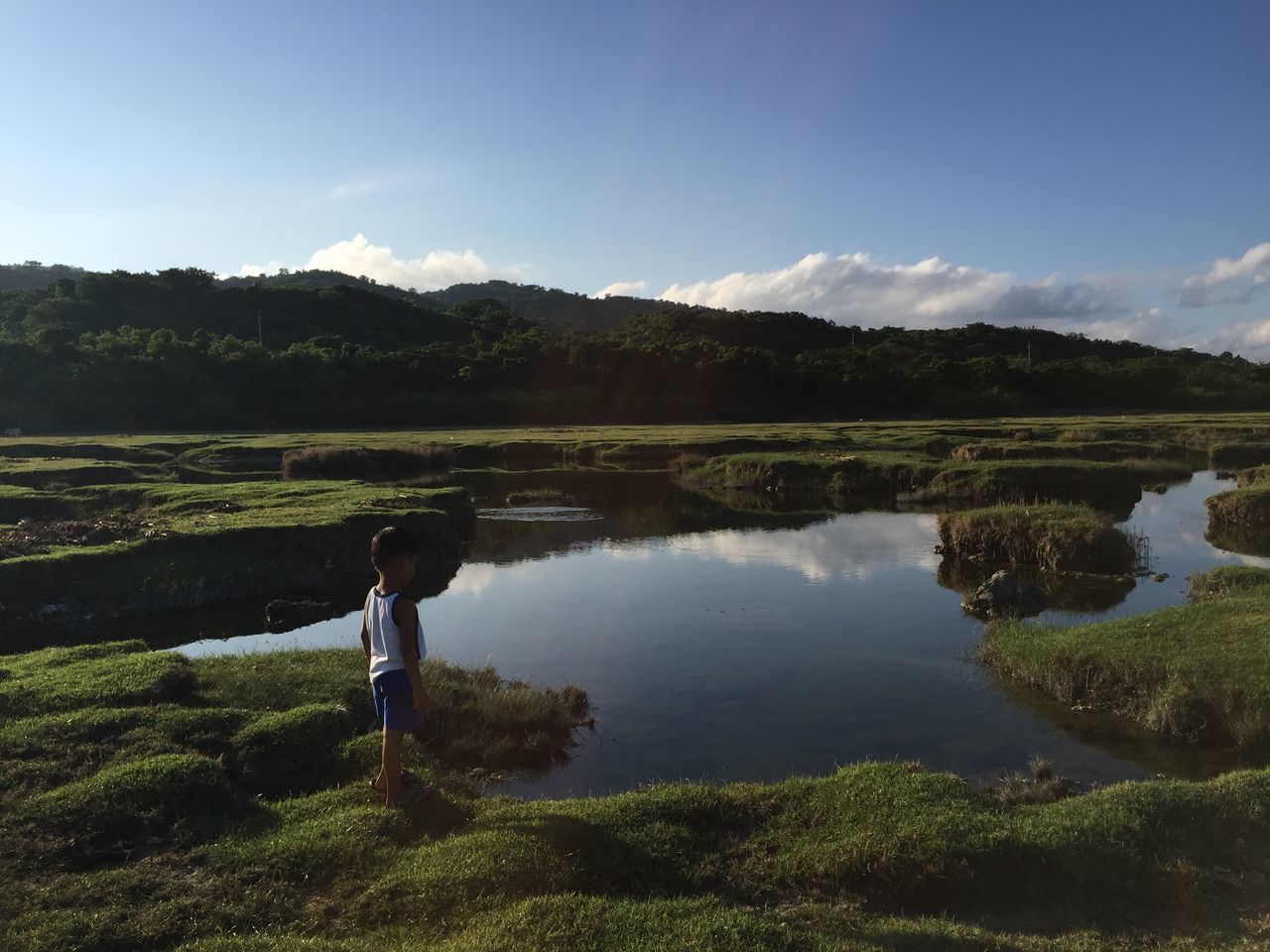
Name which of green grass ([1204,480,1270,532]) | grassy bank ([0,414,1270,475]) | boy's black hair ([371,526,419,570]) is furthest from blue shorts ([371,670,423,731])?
grassy bank ([0,414,1270,475])

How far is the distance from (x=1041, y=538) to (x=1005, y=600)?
5995 millimetres


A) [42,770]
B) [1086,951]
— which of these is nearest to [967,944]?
[1086,951]

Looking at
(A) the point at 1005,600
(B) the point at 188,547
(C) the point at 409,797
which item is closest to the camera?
(C) the point at 409,797

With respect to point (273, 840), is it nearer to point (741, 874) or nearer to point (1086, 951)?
point (741, 874)

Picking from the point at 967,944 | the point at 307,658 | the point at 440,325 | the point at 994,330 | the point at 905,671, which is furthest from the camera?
the point at 994,330

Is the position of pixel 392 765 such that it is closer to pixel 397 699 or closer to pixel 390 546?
pixel 397 699

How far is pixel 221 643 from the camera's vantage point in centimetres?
1866

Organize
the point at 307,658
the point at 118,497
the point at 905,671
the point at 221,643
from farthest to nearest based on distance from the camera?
the point at 118,497 → the point at 221,643 → the point at 905,671 → the point at 307,658

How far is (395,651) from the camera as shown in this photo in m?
8.48

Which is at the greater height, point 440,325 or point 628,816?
point 440,325

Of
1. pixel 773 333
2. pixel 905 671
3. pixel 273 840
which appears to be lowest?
pixel 905 671

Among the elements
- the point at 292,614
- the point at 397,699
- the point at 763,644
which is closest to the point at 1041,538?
the point at 763,644

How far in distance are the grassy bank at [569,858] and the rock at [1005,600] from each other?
1114cm

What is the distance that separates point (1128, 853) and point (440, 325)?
150 metres
